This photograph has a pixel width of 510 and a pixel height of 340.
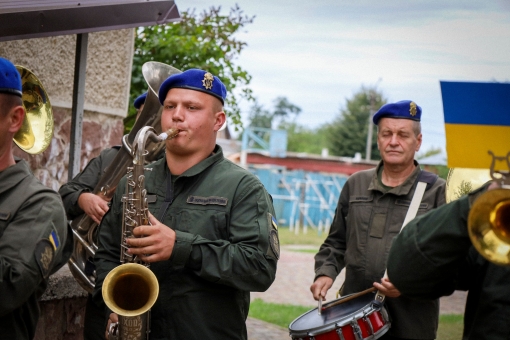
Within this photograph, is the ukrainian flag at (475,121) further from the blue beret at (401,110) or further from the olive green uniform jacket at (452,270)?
the blue beret at (401,110)

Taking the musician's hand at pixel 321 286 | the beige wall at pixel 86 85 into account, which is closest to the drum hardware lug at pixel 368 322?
the musician's hand at pixel 321 286

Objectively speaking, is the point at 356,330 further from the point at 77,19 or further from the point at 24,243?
the point at 77,19

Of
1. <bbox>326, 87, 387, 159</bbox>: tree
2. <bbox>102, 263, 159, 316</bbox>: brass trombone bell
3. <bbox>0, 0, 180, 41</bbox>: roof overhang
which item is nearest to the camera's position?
<bbox>102, 263, 159, 316</bbox>: brass trombone bell

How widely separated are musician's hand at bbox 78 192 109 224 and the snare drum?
1.26 m

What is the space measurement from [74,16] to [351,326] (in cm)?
217

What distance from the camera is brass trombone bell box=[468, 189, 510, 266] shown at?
74.2 inches

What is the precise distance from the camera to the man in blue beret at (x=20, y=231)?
246 cm

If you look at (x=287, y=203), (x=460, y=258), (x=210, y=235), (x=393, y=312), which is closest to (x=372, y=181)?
(x=393, y=312)

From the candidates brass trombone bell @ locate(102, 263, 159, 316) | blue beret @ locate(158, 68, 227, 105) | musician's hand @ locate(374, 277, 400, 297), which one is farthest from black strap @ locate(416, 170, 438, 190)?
brass trombone bell @ locate(102, 263, 159, 316)

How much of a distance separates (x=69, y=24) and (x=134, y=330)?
1.82 metres

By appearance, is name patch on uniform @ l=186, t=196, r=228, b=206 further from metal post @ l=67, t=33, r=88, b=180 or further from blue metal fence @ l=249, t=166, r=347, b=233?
blue metal fence @ l=249, t=166, r=347, b=233

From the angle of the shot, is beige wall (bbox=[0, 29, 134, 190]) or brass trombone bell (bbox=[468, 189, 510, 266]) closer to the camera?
brass trombone bell (bbox=[468, 189, 510, 266])

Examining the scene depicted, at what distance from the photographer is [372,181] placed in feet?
14.2

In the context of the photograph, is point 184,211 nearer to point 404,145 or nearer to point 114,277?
point 114,277
